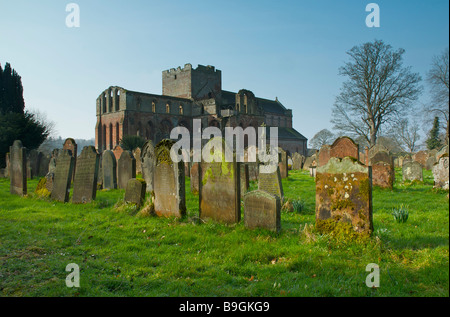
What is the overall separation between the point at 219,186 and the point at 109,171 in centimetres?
750

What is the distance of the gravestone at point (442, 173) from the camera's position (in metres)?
10.9

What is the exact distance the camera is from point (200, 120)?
156 ft

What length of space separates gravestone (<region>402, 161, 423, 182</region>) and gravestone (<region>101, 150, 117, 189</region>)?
12320 millimetres

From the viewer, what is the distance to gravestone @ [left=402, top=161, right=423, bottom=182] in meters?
14.3

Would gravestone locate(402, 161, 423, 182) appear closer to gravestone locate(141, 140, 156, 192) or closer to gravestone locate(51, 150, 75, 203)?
gravestone locate(141, 140, 156, 192)

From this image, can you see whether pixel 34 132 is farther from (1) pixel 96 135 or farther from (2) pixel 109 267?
(2) pixel 109 267

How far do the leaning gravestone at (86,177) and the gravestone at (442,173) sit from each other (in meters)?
11.0

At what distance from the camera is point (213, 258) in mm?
4977

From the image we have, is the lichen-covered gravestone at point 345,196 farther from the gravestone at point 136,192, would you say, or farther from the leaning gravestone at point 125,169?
the leaning gravestone at point 125,169

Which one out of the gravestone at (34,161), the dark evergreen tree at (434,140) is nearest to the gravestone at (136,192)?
the gravestone at (34,161)

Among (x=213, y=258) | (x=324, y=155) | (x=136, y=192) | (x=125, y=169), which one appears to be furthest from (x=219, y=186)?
(x=324, y=155)

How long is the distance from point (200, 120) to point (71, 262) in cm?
4325


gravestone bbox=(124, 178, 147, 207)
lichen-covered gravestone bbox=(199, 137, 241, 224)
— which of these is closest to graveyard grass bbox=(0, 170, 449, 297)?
lichen-covered gravestone bbox=(199, 137, 241, 224)

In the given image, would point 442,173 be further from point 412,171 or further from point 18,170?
point 18,170
